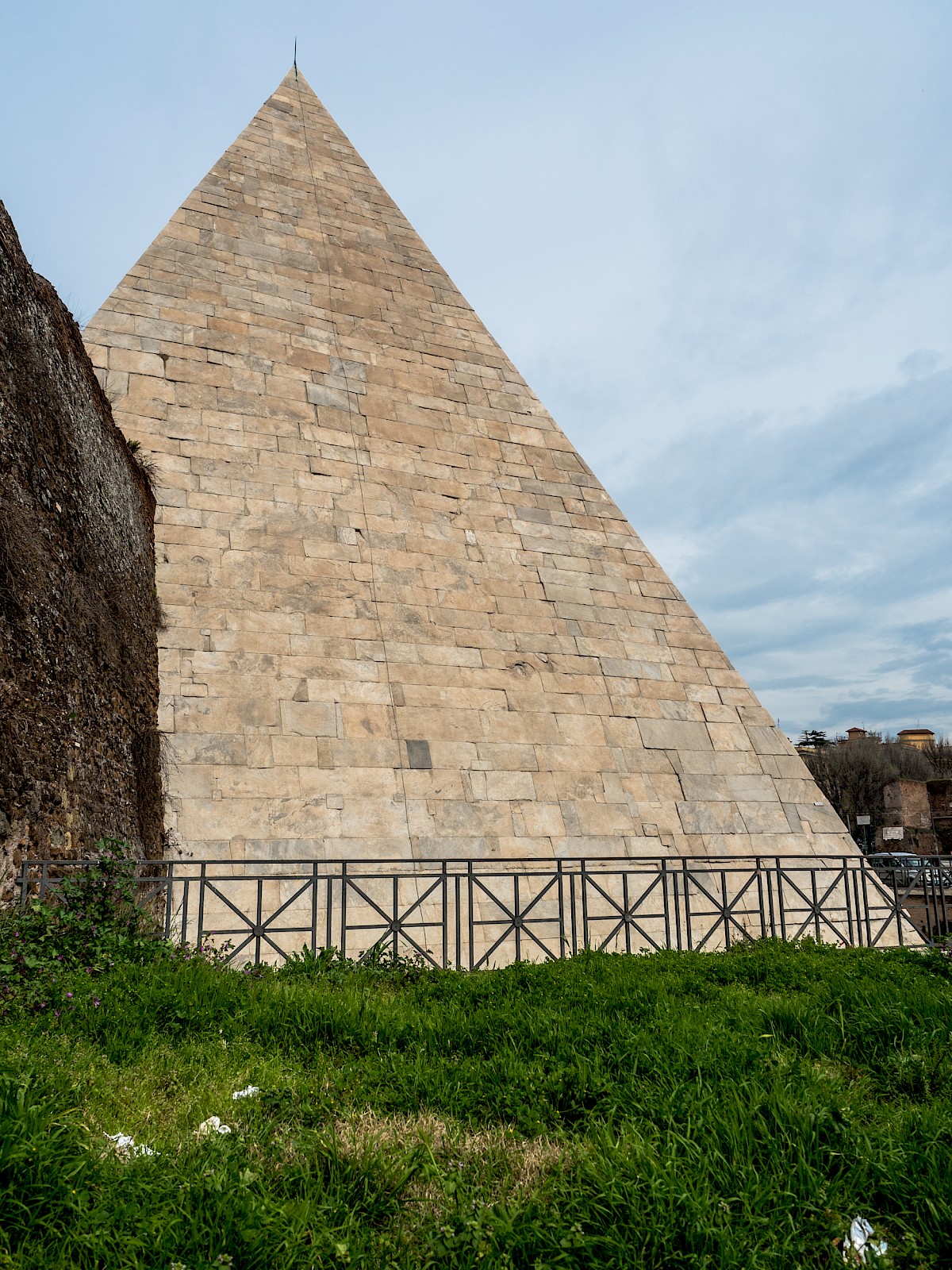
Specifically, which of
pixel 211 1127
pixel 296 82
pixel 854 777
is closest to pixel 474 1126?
pixel 211 1127

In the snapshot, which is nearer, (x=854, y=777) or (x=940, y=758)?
(x=854, y=777)

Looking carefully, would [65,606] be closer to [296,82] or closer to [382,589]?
[382,589]

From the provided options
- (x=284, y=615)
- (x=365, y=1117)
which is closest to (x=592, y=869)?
(x=284, y=615)

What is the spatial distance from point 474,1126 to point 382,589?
5.86m

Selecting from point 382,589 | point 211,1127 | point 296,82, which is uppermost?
point 296,82

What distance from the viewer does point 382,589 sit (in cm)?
830

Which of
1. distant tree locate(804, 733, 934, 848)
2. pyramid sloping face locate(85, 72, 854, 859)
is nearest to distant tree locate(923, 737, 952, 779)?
distant tree locate(804, 733, 934, 848)

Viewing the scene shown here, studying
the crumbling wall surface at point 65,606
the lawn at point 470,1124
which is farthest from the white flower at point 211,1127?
the crumbling wall surface at point 65,606

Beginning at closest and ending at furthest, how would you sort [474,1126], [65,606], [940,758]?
1. [474,1126]
2. [65,606]
3. [940,758]

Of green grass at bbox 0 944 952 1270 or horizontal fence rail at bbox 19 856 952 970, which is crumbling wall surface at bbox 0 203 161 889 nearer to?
horizontal fence rail at bbox 19 856 952 970

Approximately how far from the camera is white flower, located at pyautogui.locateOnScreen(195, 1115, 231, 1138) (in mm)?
2621

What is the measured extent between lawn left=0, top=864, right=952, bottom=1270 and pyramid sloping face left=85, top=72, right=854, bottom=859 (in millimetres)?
2825

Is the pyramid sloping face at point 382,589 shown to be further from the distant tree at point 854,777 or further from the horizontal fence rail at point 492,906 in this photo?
the distant tree at point 854,777

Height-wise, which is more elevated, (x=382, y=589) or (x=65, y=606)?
(x=382, y=589)
